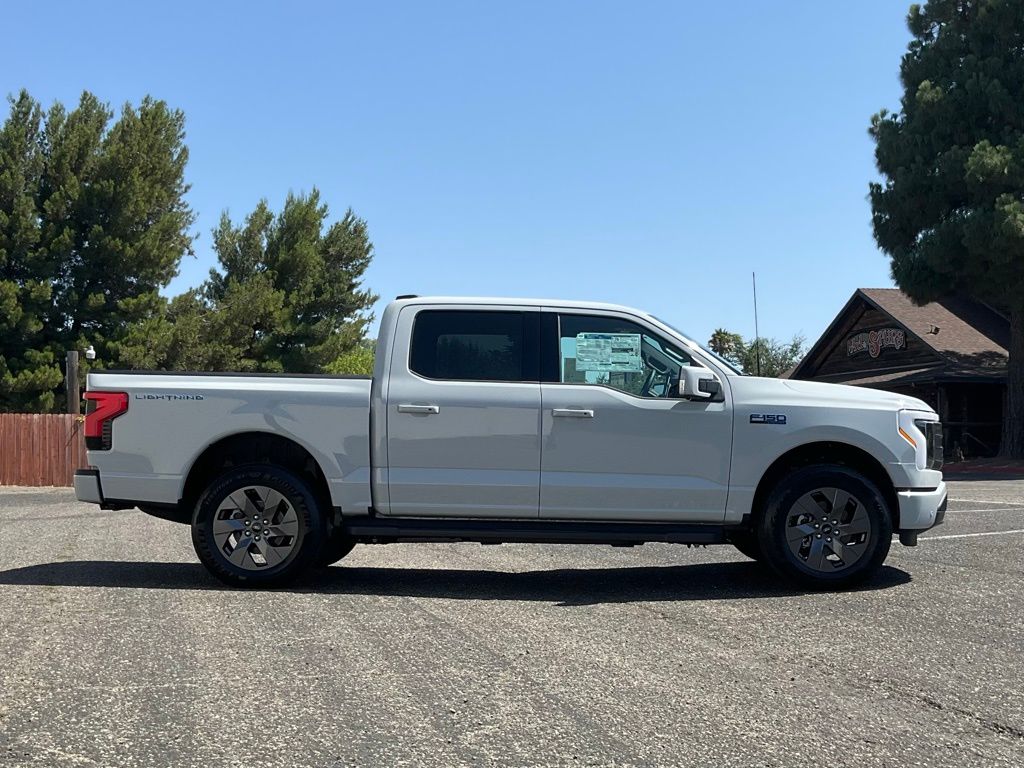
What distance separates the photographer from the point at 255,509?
280 inches

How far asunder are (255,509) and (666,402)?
2914 mm

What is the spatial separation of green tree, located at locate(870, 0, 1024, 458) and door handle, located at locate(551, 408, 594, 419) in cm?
2393

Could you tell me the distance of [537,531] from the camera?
6980mm

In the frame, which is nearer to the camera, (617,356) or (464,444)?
(464,444)

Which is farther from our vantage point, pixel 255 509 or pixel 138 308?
pixel 138 308

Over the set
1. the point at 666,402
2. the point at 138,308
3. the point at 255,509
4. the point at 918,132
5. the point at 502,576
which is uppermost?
the point at 918,132

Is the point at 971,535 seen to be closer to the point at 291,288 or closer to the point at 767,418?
the point at 767,418

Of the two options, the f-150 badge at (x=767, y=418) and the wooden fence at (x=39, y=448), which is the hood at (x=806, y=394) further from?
the wooden fence at (x=39, y=448)

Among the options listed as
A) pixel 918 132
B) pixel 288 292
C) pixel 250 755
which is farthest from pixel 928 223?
pixel 250 755

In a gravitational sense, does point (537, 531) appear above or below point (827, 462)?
below

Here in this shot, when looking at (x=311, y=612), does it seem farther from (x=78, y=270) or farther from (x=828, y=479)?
(x=78, y=270)

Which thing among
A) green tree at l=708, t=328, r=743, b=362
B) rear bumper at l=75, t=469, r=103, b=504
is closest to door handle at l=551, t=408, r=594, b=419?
rear bumper at l=75, t=469, r=103, b=504

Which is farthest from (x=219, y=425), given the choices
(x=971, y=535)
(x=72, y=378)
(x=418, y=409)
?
(x=72, y=378)

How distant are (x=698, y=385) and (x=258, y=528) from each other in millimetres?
3153
